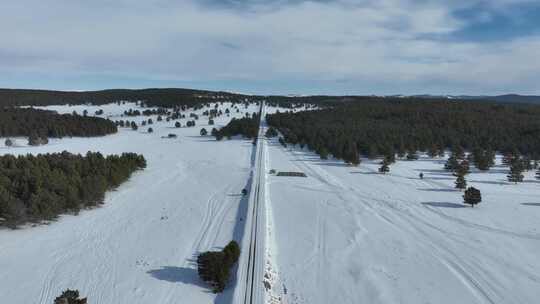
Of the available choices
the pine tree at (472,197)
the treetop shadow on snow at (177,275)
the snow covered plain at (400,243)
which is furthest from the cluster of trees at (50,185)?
the pine tree at (472,197)

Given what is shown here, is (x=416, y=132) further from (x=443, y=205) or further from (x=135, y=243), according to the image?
(x=135, y=243)

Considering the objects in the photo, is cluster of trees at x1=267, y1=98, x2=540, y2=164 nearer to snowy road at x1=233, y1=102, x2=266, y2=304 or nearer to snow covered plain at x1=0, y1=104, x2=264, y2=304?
snowy road at x1=233, y1=102, x2=266, y2=304

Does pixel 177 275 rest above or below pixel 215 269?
below

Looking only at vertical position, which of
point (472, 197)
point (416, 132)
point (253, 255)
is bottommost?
point (253, 255)

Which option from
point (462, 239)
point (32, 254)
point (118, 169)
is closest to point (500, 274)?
point (462, 239)

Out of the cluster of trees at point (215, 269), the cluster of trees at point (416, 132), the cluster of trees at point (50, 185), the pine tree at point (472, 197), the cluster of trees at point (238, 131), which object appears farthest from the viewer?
the cluster of trees at point (238, 131)

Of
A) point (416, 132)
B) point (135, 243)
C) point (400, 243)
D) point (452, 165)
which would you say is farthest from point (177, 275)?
point (416, 132)

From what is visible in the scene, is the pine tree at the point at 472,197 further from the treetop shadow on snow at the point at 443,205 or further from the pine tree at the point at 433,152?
the pine tree at the point at 433,152
